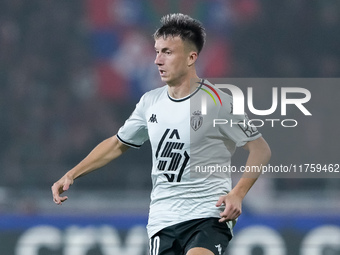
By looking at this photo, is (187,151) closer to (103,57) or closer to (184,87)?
(184,87)

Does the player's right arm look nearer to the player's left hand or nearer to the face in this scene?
the face

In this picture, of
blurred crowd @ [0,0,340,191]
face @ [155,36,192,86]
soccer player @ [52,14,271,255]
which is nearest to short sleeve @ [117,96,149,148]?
soccer player @ [52,14,271,255]

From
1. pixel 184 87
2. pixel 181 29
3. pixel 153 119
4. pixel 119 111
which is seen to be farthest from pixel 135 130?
pixel 119 111

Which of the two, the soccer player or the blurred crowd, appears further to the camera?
the blurred crowd

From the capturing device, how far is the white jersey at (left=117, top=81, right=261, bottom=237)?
13.4 ft

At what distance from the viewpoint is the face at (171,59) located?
164 inches

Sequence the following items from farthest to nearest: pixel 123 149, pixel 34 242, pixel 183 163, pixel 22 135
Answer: pixel 22 135, pixel 34 242, pixel 123 149, pixel 183 163

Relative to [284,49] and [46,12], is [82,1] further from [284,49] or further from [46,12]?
[284,49]

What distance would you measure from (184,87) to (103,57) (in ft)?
19.1

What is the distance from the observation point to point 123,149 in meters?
4.55

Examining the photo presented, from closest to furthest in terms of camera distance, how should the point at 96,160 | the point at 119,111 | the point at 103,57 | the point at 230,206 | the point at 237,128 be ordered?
1. the point at 230,206
2. the point at 237,128
3. the point at 96,160
4. the point at 119,111
5. the point at 103,57

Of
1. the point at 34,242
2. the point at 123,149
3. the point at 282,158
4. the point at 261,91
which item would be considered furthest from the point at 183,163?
the point at 261,91

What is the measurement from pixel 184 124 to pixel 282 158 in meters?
4.09

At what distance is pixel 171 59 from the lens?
4168mm
